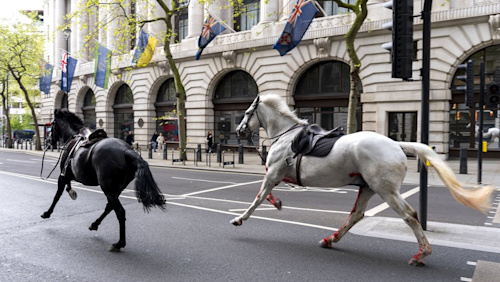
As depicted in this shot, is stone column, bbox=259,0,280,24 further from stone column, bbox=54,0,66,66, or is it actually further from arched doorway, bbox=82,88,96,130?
stone column, bbox=54,0,66,66

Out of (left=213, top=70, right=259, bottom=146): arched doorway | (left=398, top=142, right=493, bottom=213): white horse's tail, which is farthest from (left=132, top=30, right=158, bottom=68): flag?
(left=398, top=142, right=493, bottom=213): white horse's tail

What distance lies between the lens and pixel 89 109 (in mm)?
43969

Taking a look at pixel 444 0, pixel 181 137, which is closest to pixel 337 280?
pixel 181 137

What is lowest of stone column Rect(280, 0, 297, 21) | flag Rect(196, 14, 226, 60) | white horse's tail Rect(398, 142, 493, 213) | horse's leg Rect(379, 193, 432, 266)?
horse's leg Rect(379, 193, 432, 266)

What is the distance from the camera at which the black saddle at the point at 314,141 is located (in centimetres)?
555

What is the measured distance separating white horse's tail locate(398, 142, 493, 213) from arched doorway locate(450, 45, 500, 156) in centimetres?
1847

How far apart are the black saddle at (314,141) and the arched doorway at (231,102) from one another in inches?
931

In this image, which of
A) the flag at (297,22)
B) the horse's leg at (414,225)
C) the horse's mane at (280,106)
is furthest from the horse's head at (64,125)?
the flag at (297,22)

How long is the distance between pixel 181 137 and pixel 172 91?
13.2 metres

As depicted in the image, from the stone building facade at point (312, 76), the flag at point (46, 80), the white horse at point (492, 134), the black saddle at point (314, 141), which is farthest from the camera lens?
the flag at point (46, 80)

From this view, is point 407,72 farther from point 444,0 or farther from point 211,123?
point 211,123

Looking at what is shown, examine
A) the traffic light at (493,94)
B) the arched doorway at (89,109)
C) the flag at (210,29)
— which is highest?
the flag at (210,29)

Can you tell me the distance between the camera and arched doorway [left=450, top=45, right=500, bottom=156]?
68.5ft

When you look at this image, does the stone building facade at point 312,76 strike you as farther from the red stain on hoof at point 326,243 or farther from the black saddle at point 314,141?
the red stain on hoof at point 326,243
